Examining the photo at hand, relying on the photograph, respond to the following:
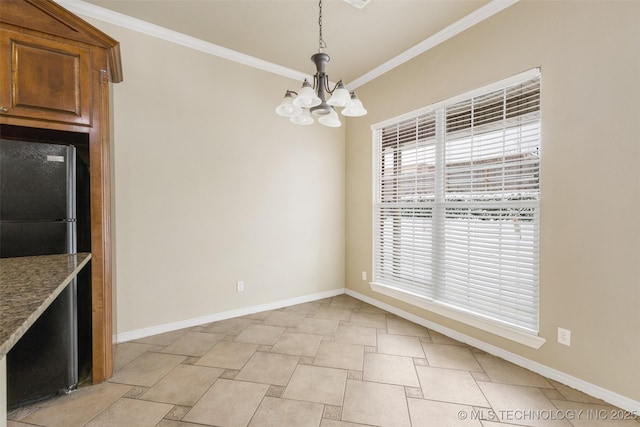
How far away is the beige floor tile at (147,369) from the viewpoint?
2.04 metres

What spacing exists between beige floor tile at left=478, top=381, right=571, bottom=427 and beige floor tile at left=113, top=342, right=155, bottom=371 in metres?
2.68

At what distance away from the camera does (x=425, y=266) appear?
9.85ft

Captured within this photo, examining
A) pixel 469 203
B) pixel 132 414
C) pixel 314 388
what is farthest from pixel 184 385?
pixel 469 203

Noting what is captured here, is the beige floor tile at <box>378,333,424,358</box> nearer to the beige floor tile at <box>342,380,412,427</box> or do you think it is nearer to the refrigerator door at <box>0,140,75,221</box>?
the beige floor tile at <box>342,380,412,427</box>

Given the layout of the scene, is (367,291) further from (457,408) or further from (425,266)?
(457,408)

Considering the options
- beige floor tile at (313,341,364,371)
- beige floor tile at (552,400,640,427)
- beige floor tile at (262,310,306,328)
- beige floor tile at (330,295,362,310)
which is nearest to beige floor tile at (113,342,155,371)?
beige floor tile at (262,310,306,328)

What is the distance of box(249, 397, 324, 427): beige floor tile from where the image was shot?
1644 millimetres

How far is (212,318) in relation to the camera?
10.1 feet

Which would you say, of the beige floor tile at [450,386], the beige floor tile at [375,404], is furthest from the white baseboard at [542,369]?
the beige floor tile at [375,404]

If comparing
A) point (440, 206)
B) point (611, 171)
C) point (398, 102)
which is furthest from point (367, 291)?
point (611, 171)

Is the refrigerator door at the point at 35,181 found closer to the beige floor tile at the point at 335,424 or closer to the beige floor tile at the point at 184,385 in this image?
the beige floor tile at the point at 184,385

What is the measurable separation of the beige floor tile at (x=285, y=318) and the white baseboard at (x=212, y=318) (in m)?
0.17

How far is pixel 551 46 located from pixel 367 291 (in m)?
2.99

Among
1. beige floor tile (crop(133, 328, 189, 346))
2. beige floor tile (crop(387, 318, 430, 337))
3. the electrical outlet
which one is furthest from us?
beige floor tile (crop(387, 318, 430, 337))
